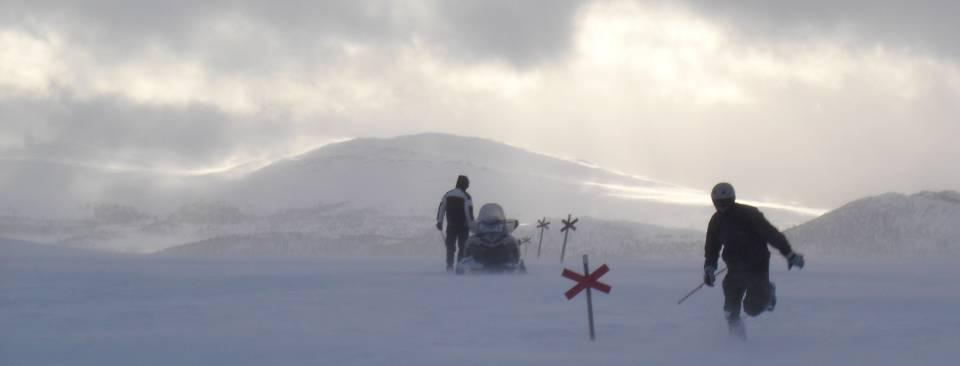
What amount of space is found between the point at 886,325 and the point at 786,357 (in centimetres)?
310

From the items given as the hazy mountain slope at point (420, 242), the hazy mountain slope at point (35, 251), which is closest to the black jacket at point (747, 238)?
the hazy mountain slope at point (35, 251)

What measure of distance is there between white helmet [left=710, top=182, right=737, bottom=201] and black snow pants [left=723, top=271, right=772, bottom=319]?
0.74 metres

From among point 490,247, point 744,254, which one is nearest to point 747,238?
point 744,254

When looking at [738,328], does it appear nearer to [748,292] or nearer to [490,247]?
[748,292]

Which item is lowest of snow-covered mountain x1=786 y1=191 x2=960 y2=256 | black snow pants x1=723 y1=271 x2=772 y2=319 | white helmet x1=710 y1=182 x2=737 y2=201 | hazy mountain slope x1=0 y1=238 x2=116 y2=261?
black snow pants x1=723 y1=271 x2=772 y2=319

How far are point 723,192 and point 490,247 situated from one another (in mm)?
9855

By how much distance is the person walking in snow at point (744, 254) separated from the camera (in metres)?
10.5

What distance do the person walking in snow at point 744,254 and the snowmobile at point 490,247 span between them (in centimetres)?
960

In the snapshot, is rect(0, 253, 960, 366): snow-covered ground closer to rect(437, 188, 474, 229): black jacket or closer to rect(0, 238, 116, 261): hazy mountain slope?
rect(437, 188, 474, 229): black jacket

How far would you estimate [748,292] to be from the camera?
10.6m

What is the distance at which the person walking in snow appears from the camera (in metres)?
10.5

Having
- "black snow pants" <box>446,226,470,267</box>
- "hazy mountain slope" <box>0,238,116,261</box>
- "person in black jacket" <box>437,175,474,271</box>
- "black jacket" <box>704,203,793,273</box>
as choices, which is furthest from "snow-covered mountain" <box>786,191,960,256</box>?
"black jacket" <box>704,203,793,273</box>

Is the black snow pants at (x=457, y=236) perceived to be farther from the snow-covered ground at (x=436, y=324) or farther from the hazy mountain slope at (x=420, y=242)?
the hazy mountain slope at (x=420, y=242)

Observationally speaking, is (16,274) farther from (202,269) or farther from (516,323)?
(516,323)
